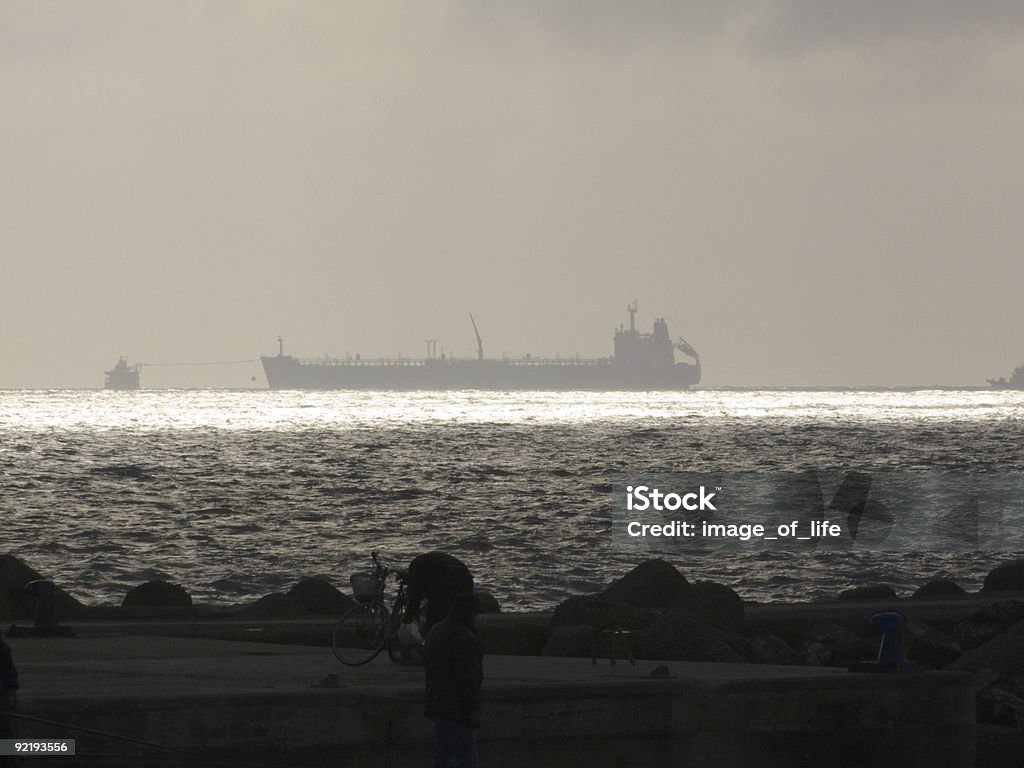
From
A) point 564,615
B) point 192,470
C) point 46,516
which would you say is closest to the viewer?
Answer: point 564,615

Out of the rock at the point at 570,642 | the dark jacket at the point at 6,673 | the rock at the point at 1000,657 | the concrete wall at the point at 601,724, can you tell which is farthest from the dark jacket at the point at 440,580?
the rock at the point at 1000,657

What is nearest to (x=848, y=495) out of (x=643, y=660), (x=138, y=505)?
(x=138, y=505)

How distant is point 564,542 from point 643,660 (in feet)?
69.7

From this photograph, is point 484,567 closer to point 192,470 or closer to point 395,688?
point 395,688

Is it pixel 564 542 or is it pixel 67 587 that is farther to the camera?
pixel 564 542

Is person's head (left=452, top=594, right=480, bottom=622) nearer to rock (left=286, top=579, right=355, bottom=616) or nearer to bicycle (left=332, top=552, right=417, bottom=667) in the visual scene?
bicycle (left=332, top=552, right=417, bottom=667)

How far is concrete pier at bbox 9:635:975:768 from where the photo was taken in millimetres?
8406

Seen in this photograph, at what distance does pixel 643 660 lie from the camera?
40.3 ft

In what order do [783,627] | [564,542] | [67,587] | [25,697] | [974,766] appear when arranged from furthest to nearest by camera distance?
[564,542]
[67,587]
[783,627]
[974,766]
[25,697]

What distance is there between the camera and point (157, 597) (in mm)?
17828

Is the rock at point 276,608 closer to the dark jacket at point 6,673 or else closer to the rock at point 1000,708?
the rock at point 1000,708

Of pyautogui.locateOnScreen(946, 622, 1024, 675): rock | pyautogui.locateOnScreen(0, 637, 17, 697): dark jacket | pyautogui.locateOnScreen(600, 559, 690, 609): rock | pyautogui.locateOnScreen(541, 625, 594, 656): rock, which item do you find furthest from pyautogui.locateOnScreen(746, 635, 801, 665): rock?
pyautogui.locateOnScreen(0, 637, 17, 697): dark jacket
